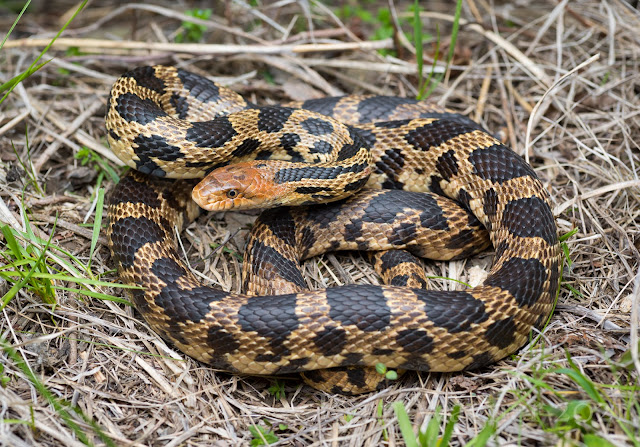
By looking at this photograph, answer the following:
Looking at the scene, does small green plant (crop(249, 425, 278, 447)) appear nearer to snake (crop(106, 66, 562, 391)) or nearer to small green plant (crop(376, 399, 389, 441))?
snake (crop(106, 66, 562, 391))

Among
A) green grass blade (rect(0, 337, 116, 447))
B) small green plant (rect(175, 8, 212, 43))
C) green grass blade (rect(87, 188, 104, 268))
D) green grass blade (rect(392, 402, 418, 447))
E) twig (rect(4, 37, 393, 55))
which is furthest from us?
small green plant (rect(175, 8, 212, 43))

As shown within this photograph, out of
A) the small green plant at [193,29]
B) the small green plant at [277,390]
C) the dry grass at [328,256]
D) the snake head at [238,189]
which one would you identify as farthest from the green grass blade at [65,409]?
the small green plant at [193,29]

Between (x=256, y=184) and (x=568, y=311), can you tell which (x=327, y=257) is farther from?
(x=568, y=311)

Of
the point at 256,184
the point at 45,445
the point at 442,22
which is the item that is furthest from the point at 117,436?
the point at 442,22

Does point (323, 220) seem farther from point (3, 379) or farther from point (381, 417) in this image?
point (3, 379)

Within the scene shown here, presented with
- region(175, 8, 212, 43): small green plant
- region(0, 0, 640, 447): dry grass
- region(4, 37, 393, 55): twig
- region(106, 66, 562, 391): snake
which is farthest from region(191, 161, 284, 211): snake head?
region(175, 8, 212, 43): small green plant

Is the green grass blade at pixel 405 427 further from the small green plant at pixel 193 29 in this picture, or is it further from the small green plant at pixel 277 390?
the small green plant at pixel 193 29
